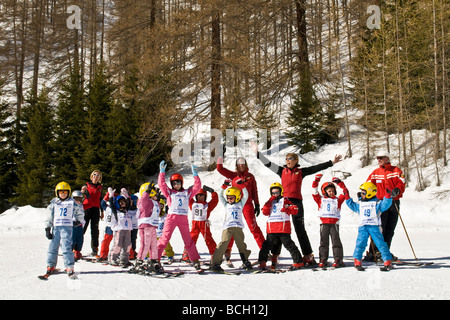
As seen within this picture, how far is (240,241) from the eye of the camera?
22.3ft

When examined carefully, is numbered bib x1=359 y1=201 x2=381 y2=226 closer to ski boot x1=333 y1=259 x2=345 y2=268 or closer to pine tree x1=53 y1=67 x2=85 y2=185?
ski boot x1=333 y1=259 x2=345 y2=268

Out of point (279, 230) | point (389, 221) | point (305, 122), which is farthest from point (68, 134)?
point (389, 221)

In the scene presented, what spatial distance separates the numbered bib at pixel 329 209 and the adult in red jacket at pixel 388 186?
952mm

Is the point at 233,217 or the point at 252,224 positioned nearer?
the point at 233,217

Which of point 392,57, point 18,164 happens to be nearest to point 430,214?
point 392,57

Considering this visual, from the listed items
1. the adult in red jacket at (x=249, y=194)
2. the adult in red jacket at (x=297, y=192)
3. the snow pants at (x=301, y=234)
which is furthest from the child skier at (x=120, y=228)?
the snow pants at (x=301, y=234)

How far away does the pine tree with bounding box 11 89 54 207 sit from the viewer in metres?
20.3

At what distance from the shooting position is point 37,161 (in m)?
20.8

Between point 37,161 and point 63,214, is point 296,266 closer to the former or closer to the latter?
point 63,214

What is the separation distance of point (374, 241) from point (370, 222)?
0.31 metres

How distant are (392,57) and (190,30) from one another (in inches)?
378

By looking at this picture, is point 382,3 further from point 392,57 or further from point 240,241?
point 240,241

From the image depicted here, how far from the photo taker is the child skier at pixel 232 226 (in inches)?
260

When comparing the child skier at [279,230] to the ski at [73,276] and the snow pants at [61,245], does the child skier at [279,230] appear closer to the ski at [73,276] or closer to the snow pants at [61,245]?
the ski at [73,276]
